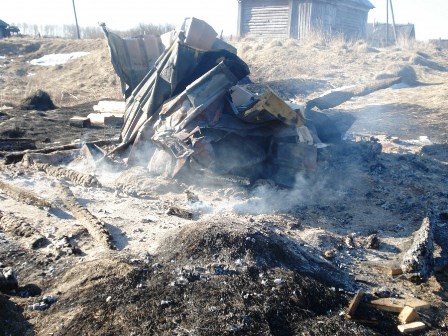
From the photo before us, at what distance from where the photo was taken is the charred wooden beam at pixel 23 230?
466 cm

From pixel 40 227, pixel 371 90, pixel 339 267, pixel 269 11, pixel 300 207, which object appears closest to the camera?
pixel 339 267

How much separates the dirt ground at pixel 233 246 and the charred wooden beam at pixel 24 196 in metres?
0.08

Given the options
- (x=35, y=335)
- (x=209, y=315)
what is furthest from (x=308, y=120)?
(x=35, y=335)

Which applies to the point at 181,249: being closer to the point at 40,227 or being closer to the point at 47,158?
the point at 40,227

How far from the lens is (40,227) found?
17.0 ft

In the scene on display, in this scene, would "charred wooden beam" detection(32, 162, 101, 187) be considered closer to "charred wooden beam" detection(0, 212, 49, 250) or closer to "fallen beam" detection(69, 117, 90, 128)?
"charred wooden beam" detection(0, 212, 49, 250)

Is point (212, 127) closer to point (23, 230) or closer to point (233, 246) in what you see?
point (233, 246)

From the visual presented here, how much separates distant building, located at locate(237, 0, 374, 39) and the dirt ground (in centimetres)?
1690

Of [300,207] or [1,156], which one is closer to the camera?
[300,207]

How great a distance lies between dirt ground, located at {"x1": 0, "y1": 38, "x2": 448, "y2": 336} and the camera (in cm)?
330

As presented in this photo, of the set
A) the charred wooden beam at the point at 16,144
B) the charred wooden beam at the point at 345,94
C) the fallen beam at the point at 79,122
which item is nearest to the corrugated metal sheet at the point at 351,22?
the charred wooden beam at the point at 345,94

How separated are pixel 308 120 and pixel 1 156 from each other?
635 cm

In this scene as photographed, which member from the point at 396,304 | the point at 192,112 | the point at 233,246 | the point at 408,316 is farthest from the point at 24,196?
the point at 408,316

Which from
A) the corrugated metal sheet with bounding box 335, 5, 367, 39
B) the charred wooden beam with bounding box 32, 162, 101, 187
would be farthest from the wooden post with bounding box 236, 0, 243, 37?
the charred wooden beam with bounding box 32, 162, 101, 187
